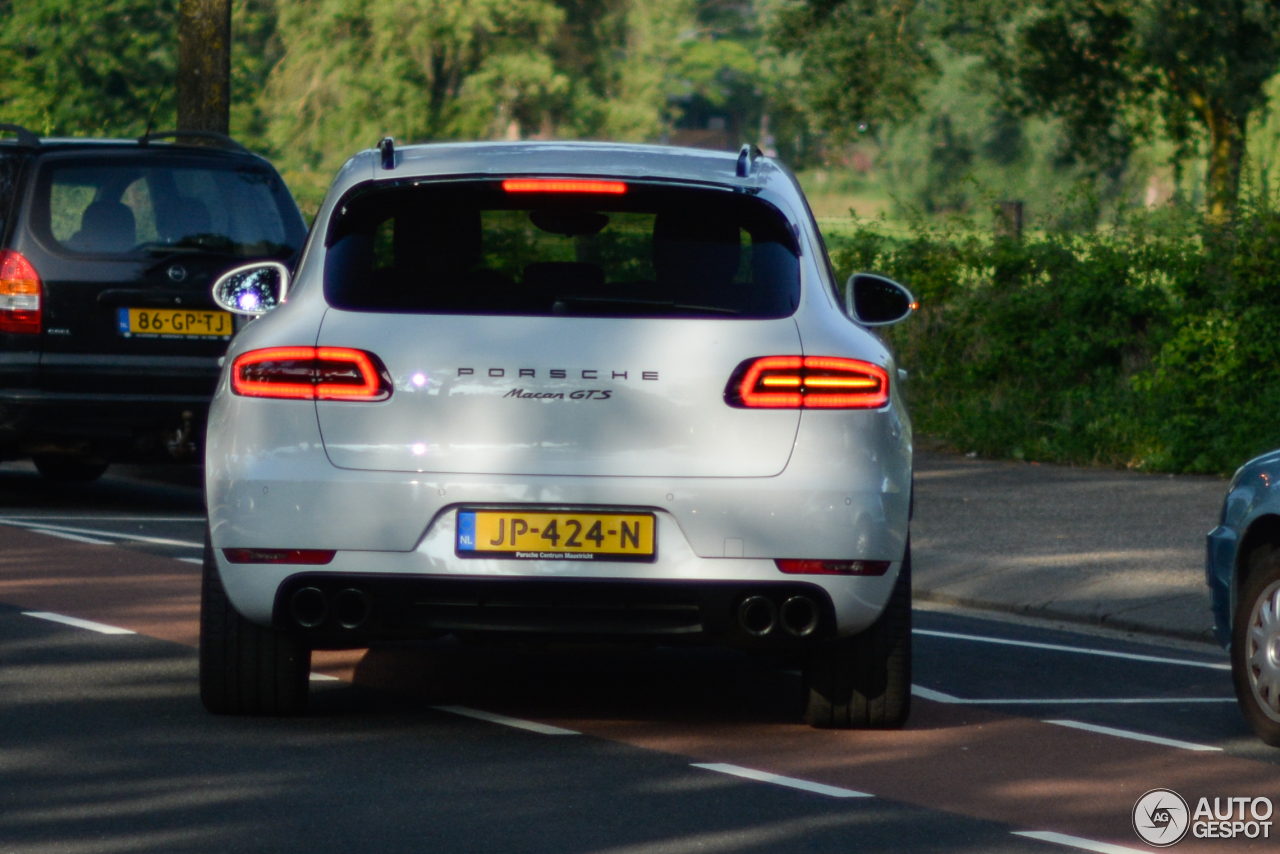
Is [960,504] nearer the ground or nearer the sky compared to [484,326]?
nearer the ground

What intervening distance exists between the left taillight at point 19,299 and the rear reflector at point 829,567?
22.4 ft

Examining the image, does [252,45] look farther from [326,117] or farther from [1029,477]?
[1029,477]

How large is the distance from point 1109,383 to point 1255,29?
13697mm

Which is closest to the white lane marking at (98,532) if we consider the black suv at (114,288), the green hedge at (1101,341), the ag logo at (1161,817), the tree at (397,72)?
the black suv at (114,288)

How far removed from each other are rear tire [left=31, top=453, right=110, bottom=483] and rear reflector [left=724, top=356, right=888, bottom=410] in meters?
9.01

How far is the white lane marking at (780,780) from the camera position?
556 cm

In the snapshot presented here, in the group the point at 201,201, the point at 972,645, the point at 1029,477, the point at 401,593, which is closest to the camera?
the point at 401,593

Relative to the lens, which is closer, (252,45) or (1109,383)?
(1109,383)

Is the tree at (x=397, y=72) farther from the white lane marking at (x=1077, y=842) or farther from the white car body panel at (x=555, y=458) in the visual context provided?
the white lane marking at (x=1077, y=842)

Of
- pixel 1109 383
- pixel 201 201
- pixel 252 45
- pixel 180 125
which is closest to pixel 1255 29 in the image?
pixel 1109 383

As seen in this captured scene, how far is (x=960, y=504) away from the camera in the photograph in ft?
42.4

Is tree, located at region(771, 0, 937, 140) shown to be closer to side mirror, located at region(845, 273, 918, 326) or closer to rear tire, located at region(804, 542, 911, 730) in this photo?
side mirror, located at region(845, 273, 918, 326)

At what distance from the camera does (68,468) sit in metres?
14.1

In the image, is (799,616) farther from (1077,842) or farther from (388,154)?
A: (388,154)
